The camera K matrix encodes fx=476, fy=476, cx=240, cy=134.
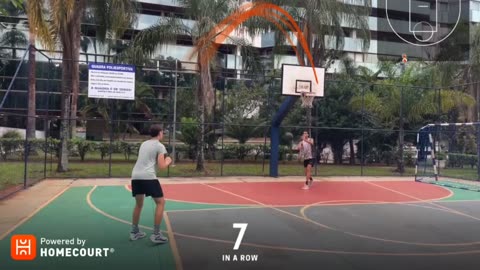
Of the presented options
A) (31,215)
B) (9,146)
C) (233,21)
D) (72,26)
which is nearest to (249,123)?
(233,21)

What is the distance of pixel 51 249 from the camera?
238 inches

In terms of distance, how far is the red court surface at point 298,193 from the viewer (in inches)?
440

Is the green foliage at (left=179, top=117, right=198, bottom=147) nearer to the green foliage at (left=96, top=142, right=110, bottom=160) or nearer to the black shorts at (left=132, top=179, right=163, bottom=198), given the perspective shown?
the green foliage at (left=96, top=142, right=110, bottom=160)

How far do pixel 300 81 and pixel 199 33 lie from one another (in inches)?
177

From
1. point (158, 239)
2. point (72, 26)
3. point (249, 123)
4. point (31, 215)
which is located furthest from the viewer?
point (249, 123)

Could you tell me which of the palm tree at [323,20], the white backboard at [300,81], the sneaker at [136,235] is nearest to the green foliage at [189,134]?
the palm tree at [323,20]

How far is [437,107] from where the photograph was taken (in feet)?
69.4

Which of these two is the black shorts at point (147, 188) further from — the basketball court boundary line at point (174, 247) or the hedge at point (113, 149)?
the hedge at point (113, 149)

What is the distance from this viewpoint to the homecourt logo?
5.80 metres

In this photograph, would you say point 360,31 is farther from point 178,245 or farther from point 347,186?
point 178,245

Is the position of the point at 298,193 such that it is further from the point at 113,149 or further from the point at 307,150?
the point at 113,149

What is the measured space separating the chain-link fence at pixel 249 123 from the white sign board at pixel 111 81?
3.98 metres

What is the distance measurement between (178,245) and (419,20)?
642 centimetres

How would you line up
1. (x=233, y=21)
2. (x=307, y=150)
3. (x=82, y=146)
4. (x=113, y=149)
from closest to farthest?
(x=307, y=150), (x=233, y=21), (x=82, y=146), (x=113, y=149)
